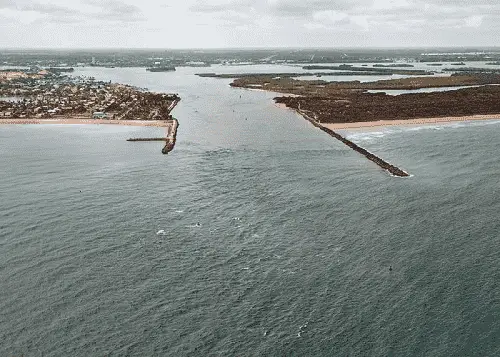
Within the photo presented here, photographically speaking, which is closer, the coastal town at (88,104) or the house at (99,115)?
the house at (99,115)

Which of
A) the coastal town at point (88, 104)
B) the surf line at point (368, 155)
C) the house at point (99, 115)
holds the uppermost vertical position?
the coastal town at point (88, 104)

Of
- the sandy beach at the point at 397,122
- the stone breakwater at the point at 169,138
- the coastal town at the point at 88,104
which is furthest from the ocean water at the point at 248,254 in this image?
the coastal town at the point at 88,104

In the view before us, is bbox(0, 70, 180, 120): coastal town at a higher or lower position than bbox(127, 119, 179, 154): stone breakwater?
higher

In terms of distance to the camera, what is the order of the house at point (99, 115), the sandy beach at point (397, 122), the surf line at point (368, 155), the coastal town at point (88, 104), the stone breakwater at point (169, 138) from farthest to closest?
the coastal town at point (88, 104) < the house at point (99, 115) < the sandy beach at point (397, 122) < the stone breakwater at point (169, 138) < the surf line at point (368, 155)

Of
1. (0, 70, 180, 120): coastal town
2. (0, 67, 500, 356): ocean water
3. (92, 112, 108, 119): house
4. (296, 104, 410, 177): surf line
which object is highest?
(0, 70, 180, 120): coastal town

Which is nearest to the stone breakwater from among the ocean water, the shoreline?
the shoreline

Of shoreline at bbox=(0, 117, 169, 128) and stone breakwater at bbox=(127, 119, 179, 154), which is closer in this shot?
stone breakwater at bbox=(127, 119, 179, 154)

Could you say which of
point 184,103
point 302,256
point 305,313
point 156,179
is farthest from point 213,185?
point 184,103

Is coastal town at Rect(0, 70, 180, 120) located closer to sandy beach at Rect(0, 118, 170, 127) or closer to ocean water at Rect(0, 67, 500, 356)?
sandy beach at Rect(0, 118, 170, 127)

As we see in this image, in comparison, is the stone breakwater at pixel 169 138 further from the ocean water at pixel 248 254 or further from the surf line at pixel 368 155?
the surf line at pixel 368 155

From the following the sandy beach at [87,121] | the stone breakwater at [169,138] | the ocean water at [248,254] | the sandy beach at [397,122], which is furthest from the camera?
the sandy beach at [87,121]
